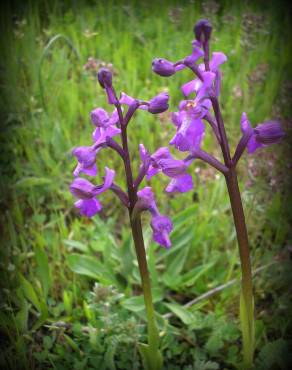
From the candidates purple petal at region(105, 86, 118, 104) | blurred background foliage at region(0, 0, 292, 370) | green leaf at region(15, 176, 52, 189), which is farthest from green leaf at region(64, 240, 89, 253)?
purple petal at region(105, 86, 118, 104)

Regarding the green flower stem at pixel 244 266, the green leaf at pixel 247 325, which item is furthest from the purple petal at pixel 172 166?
the green leaf at pixel 247 325

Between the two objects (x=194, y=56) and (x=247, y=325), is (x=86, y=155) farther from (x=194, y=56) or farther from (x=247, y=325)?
(x=247, y=325)

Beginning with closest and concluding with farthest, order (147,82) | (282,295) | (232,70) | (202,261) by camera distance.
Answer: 1. (282,295)
2. (202,261)
3. (147,82)
4. (232,70)

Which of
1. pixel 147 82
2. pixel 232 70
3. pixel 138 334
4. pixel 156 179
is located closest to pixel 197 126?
pixel 138 334

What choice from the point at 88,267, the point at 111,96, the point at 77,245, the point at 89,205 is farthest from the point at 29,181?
the point at 111,96

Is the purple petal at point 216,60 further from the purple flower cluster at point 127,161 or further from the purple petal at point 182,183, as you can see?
the purple petal at point 182,183

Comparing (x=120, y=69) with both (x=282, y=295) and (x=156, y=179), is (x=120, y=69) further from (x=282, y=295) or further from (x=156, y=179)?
(x=282, y=295)

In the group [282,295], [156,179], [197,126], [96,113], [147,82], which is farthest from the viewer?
[147,82]

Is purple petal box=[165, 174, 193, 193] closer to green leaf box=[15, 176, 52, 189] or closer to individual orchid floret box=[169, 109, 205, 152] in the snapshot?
individual orchid floret box=[169, 109, 205, 152]
